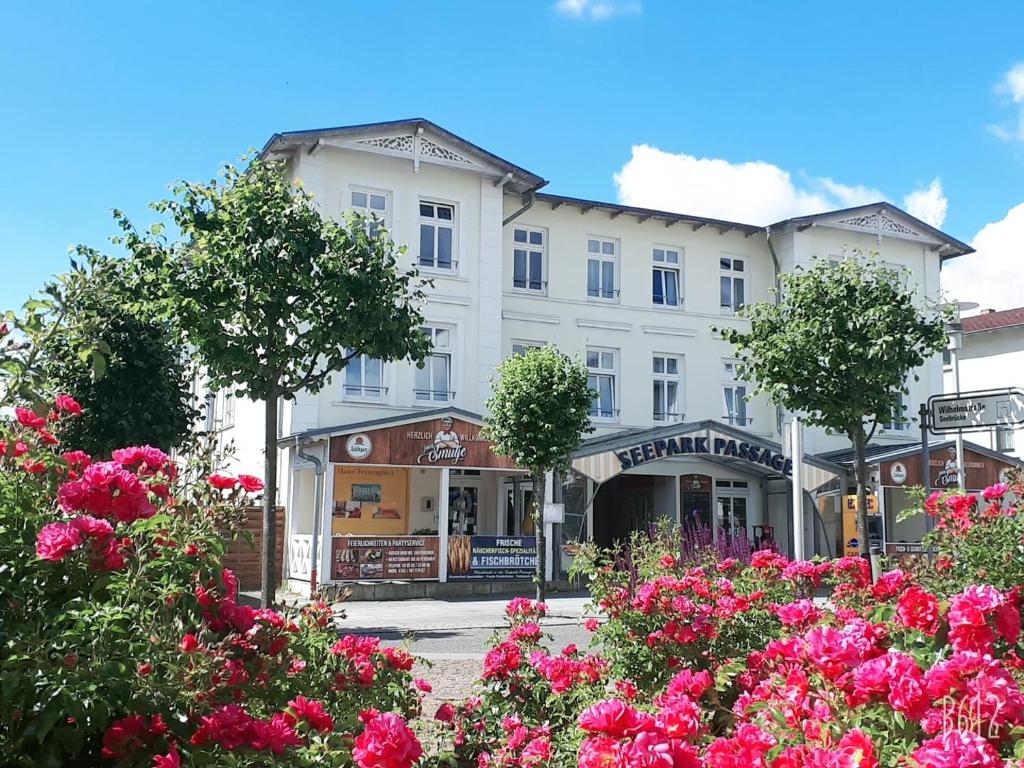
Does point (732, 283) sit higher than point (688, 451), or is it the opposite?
point (732, 283)

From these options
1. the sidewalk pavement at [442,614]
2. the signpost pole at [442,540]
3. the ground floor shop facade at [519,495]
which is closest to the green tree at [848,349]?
the ground floor shop facade at [519,495]

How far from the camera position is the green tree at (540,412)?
699 inches

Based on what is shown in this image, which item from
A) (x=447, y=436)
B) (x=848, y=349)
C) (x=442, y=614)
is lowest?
(x=442, y=614)

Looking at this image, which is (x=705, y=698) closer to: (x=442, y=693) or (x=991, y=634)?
(x=991, y=634)

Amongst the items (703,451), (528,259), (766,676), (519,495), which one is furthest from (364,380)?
(766,676)

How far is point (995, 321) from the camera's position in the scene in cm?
3500

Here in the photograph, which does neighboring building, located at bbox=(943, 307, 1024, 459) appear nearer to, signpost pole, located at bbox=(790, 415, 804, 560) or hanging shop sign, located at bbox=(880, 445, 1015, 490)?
hanging shop sign, located at bbox=(880, 445, 1015, 490)

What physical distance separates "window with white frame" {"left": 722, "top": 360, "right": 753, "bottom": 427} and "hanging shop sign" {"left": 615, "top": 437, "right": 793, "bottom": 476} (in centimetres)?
248

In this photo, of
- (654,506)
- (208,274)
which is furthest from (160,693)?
(654,506)

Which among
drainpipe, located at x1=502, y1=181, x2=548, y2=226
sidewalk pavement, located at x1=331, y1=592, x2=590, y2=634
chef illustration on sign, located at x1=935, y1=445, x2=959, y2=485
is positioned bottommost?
sidewalk pavement, located at x1=331, y1=592, x2=590, y2=634

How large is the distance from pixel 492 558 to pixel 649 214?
10290 mm

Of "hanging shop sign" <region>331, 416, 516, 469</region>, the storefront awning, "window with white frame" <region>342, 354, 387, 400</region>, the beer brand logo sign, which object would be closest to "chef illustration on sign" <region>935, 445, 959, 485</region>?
the storefront awning

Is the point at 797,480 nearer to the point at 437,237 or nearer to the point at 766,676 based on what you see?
the point at 766,676

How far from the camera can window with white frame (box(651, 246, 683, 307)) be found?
2619 centimetres
